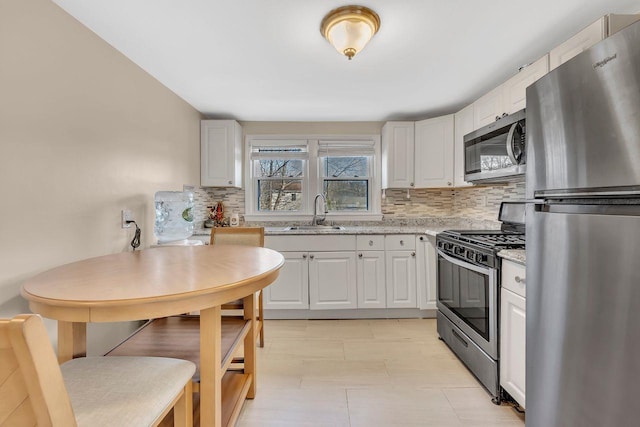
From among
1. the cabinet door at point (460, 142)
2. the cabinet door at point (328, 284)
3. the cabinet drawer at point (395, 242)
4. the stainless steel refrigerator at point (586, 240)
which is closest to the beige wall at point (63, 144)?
the cabinet door at point (328, 284)

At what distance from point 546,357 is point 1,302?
7.61 feet

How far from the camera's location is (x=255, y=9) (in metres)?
1.53

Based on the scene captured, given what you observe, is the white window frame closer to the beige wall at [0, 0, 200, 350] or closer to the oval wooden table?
the beige wall at [0, 0, 200, 350]

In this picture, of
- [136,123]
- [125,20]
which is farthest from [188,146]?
[125,20]

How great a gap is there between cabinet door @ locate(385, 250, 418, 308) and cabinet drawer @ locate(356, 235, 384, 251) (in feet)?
0.45

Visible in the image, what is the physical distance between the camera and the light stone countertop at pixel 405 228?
2891 millimetres

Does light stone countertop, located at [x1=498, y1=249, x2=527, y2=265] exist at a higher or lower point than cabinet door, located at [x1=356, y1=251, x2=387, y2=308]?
higher

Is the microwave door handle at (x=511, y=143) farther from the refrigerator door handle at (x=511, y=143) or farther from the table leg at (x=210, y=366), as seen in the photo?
the table leg at (x=210, y=366)

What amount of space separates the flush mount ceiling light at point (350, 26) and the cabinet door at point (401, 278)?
6.40 ft

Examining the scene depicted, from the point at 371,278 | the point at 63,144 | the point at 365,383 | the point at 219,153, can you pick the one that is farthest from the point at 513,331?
the point at 219,153

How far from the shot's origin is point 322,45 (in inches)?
73.4

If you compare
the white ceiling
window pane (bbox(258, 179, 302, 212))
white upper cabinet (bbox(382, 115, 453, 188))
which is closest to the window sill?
window pane (bbox(258, 179, 302, 212))

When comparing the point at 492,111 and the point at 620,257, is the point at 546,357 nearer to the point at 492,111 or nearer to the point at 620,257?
the point at 620,257

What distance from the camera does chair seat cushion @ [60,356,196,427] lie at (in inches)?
31.6
